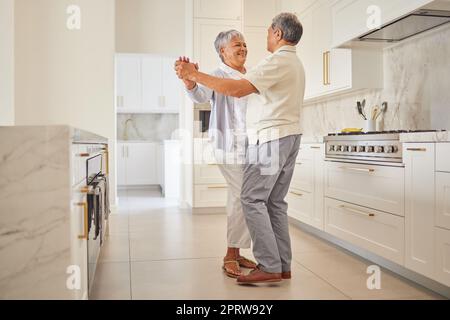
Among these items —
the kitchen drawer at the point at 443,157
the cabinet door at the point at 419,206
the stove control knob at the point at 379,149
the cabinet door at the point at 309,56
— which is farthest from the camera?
the cabinet door at the point at 309,56

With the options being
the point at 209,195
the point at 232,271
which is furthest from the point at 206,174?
the point at 232,271

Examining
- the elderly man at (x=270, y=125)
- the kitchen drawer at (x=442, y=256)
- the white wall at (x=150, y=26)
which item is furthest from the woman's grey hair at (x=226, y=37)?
the white wall at (x=150, y=26)

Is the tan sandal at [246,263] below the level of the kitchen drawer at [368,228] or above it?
below

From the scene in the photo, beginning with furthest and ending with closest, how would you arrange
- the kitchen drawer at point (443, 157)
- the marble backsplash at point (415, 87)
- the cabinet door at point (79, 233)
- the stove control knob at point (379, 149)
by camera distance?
1. the marble backsplash at point (415, 87)
2. the stove control knob at point (379, 149)
3. the kitchen drawer at point (443, 157)
4. the cabinet door at point (79, 233)

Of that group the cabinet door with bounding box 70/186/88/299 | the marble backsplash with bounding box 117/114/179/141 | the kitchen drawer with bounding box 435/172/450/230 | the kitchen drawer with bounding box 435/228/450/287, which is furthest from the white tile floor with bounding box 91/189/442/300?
the marble backsplash with bounding box 117/114/179/141

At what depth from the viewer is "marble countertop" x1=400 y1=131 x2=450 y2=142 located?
6.72 ft

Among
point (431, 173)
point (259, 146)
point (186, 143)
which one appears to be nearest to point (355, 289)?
point (431, 173)

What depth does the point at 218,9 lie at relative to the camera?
4.94 meters

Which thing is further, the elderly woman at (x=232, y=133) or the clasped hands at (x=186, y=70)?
the elderly woman at (x=232, y=133)

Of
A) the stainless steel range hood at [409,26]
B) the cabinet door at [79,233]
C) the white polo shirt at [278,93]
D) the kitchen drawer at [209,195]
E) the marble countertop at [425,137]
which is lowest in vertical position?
the kitchen drawer at [209,195]

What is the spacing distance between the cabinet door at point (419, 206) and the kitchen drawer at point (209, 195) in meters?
2.77

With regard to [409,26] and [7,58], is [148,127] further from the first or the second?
[409,26]

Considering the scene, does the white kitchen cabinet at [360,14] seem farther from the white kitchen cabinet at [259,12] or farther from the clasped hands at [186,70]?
the white kitchen cabinet at [259,12]

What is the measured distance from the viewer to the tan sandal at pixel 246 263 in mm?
2730
